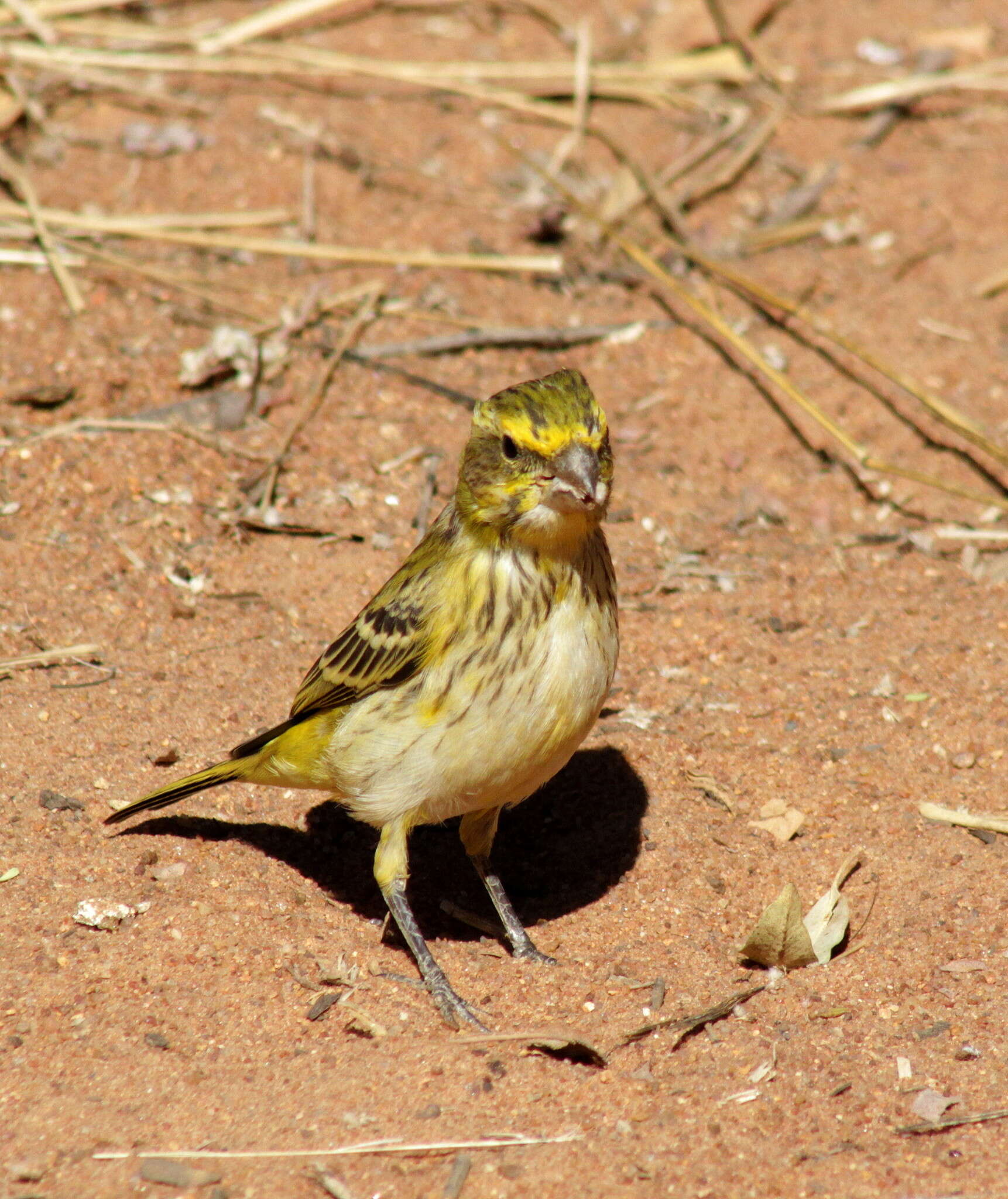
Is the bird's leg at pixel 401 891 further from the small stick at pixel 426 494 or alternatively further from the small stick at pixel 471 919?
the small stick at pixel 426 494

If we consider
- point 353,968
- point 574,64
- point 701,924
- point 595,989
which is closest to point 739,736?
point 701,924

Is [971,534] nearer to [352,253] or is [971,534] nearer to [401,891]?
[401,891]

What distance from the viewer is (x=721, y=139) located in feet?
29.5

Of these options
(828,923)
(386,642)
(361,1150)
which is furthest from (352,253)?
(361,1150)

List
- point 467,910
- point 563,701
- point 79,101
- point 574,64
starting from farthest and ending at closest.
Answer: point 574,64
point 79,101
point 467,910
point 563,701

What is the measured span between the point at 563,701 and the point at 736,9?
23.8 feet

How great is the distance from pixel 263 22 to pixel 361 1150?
761 centimetres

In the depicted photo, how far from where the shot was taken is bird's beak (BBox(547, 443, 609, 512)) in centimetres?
394

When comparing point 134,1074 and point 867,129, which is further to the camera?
point 867,129

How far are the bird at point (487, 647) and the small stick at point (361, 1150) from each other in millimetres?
640

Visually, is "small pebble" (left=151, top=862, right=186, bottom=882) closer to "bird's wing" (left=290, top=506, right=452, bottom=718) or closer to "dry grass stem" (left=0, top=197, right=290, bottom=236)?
"bird's wing" (left=290, top=506, right=452, bottom=718)

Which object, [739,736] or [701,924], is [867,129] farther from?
[701,924]

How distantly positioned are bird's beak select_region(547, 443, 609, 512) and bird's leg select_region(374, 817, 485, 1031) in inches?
50.7

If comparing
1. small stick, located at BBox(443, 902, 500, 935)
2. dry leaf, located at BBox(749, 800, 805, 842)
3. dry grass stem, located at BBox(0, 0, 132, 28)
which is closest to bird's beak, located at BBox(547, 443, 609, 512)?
dry leaf, located at BBox(749, 800, 805, 842)
